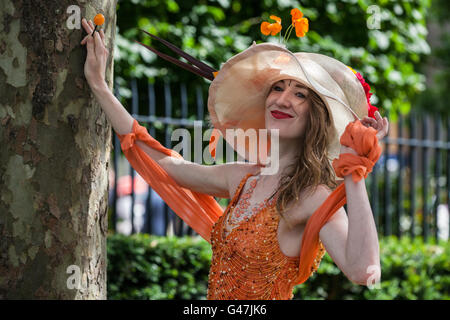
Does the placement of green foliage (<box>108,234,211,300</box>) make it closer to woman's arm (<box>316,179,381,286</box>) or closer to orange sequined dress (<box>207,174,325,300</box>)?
orange sequined dress (<box>207,174,325,300</box>)

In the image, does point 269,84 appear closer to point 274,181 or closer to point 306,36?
point 274,181

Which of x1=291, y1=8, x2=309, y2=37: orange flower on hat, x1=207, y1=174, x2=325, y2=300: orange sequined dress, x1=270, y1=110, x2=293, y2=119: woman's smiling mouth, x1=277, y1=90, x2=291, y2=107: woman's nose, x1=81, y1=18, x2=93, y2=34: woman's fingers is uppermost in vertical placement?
x1=291, y1=8, x2=309, y2=37: orange flower on hat

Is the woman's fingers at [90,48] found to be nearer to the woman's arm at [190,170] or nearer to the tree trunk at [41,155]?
the tree trunk at [41,155]

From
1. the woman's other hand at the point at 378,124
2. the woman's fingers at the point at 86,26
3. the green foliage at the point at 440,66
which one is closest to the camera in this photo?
the woman's other hand at the point at 378,124

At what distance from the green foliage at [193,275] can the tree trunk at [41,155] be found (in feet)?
6.98

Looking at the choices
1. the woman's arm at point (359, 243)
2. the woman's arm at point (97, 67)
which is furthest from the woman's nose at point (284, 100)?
the woman's arm at point (97, 67)

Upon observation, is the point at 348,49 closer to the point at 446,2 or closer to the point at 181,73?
the point at 181,73

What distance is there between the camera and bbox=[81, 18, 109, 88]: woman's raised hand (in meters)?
2.47

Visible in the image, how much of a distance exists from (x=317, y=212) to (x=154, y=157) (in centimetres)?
87


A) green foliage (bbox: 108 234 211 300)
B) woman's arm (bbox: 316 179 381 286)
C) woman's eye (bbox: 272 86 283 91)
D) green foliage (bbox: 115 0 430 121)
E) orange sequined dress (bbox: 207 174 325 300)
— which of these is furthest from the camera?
green foliage (bbox: 115 0 430 121)

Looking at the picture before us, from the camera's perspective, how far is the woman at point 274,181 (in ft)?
8.13

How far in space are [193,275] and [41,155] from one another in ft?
9.17

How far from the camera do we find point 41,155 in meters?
2.37

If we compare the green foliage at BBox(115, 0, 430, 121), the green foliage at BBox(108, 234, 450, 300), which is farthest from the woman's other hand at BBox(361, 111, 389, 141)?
the green foliage at BBox(115, 0, 430, 121)
